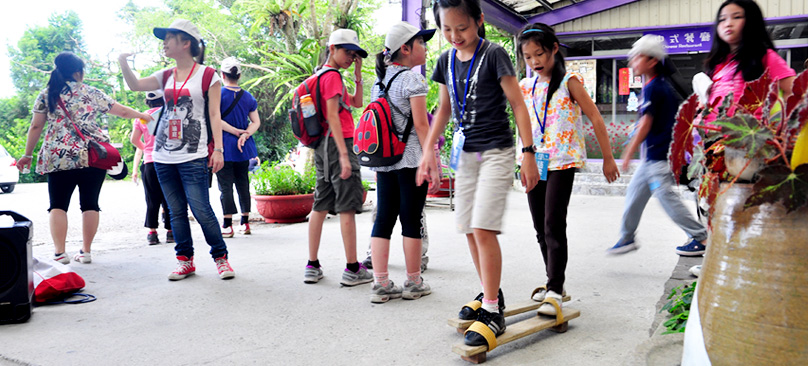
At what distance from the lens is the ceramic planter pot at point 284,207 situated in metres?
7.63

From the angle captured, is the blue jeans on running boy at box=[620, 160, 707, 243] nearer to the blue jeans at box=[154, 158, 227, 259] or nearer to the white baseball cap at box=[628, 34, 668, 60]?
the white baseball cap at box=[628, 34, 668, 60]

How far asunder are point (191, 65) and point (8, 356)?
2.34 meters

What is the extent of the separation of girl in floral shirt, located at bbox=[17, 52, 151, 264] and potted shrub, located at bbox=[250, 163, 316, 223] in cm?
269

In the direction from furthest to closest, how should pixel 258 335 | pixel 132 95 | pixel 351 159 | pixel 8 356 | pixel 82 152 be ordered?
1. pixel 132 95
2. pixel 82 152
3. pixel 351 159
4. pixel 258 335
5. pixel 8 356

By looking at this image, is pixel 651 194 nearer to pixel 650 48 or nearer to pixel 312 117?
pixel 650 48

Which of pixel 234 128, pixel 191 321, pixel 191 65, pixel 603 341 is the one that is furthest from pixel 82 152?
pixel 603 341

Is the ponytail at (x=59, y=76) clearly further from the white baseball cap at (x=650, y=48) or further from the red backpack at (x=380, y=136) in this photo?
the white baseball cap at (x=650, y=48)

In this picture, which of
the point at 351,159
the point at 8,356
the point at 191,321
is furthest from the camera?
the point at 351,159

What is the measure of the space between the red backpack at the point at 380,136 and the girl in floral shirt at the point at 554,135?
83cm

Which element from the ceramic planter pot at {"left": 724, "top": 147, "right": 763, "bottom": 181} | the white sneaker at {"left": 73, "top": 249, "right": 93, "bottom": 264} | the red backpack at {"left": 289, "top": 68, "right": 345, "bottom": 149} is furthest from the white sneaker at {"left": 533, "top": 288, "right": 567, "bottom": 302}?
the white sneaker at {"left": 73, "top": 249, "right": 93, "bottom": 264}

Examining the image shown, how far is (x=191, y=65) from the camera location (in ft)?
14.8

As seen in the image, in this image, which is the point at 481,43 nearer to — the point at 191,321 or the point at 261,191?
the point at 191,321

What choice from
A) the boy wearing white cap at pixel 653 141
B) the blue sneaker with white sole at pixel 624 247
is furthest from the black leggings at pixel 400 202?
the blue sneaker with white sole at pixel 624 247

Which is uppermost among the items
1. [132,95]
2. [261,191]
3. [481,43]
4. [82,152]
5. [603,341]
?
[132,95]
